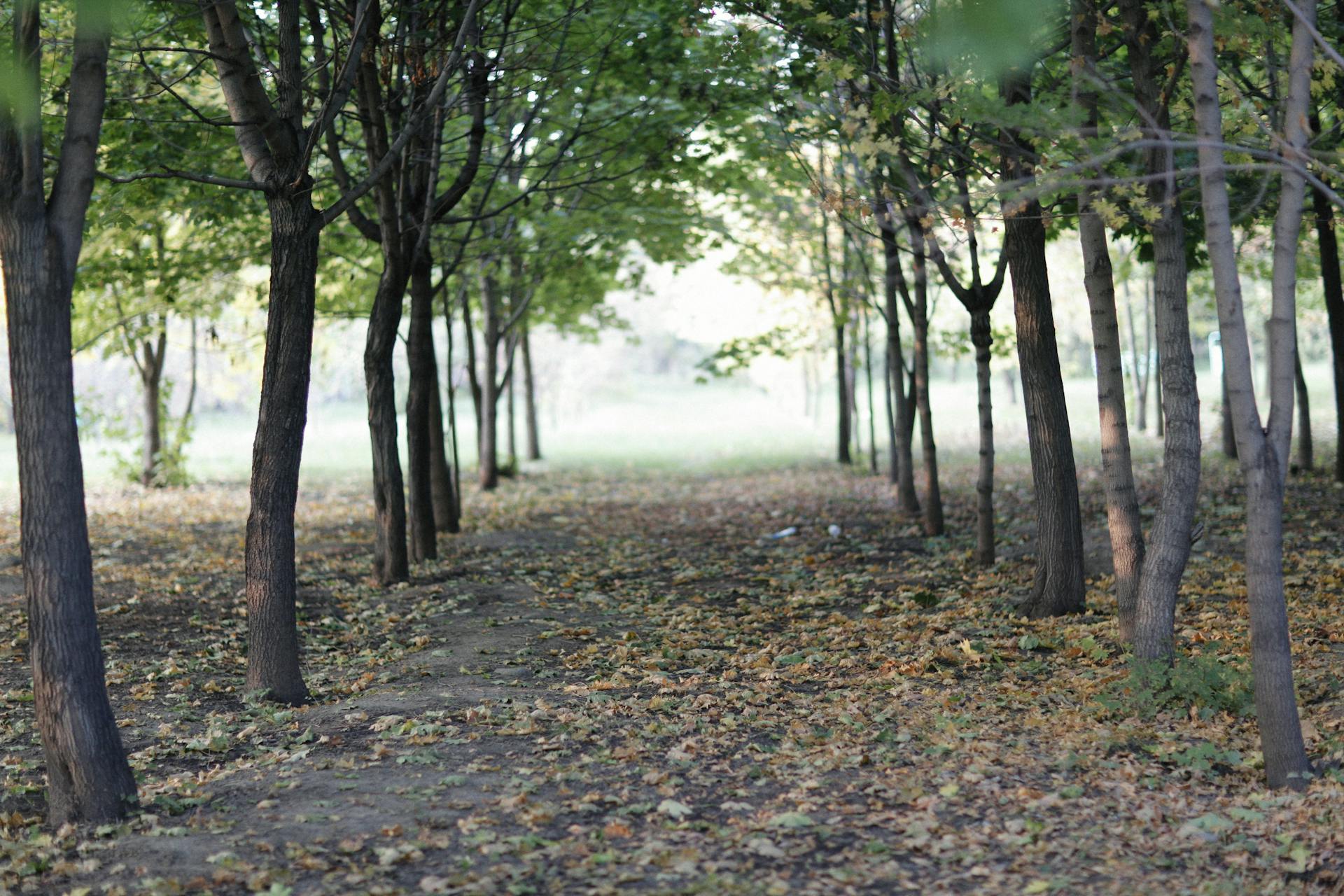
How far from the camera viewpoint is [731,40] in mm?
9547

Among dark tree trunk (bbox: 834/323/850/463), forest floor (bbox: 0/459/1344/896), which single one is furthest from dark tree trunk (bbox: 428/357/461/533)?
dark tree trunk (bbox: 834/323/850/463)

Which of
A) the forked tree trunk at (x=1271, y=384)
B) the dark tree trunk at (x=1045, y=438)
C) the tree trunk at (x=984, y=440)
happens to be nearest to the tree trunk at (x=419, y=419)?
the tree trunk at (x=984, y=440)

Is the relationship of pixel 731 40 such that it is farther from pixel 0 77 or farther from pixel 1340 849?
pixel 1340 849

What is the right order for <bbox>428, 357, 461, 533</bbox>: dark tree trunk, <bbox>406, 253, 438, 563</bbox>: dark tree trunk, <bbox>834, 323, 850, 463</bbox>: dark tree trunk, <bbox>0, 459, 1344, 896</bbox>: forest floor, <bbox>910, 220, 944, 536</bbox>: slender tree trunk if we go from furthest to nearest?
<bbox>834, 323, 850, 463</bbox>: dark tree trunk, <bbox>428, 357, 461, 533</bbox>: dark tree trunk, <bbox>910, 220, 944, 536</bbox>: slender tree trunk, <bbox>406, 253, 438, 563</bbox>: dark tree trunk, <bbox>0, 459, 1344, 896</bbox>: forest floor

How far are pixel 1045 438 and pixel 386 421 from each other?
636 cm

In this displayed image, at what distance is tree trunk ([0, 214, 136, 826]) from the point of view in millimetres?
4836

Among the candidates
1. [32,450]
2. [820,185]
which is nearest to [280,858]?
[32,450]

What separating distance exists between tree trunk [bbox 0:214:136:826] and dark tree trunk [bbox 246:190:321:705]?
185cm

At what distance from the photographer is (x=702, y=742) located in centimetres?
611

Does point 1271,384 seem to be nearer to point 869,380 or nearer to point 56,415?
point 56,415

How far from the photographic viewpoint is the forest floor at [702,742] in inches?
177

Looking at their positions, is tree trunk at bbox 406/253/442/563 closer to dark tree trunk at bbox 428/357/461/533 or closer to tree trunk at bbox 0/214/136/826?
dark tree trunk at bbox 428/357/461/533

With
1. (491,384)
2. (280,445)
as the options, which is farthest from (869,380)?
(280,445)

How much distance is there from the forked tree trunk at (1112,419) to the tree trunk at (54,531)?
623 centimetres
